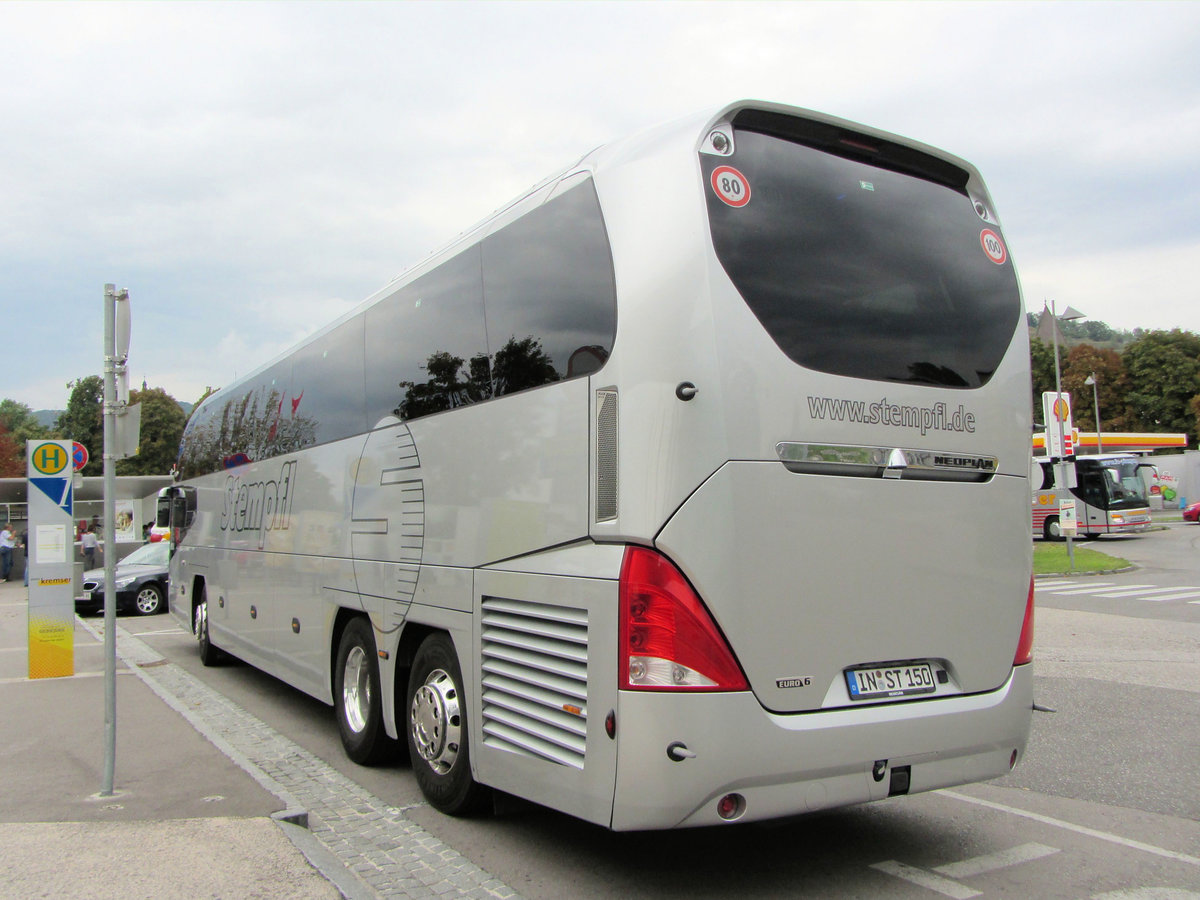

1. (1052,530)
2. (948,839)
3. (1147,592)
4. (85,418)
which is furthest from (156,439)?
(948,839)

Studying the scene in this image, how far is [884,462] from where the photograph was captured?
4.74 m

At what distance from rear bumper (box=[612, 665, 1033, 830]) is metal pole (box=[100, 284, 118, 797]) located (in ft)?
12.4

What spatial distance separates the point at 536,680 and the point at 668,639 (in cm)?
96

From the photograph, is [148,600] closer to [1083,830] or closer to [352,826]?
[352,826]

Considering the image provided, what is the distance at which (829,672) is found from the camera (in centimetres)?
450

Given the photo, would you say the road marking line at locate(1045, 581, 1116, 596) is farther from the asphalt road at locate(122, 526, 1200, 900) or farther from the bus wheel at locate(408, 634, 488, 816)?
the bus wheel at locate(408, 634, 488, 816)

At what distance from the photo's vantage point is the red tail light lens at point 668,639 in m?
4.19

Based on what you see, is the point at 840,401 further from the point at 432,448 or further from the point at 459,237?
the point at 459,237

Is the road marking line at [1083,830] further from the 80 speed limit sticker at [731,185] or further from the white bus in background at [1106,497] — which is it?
the white bus in background at [1106,497]

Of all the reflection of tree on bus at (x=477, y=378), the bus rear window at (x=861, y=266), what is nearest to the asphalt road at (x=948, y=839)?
the reflection of tree on bus at (x=477, y=378)

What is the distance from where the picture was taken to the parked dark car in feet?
72.6

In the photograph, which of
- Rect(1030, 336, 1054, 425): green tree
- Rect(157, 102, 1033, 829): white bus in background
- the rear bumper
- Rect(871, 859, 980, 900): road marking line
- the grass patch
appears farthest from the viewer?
Rect(1030, 336, 1054, 425): green tree

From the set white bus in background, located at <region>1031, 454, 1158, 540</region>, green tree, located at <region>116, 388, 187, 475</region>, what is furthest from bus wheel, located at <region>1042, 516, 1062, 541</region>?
green tree, located at <region>116, 388, 187, 475</region>

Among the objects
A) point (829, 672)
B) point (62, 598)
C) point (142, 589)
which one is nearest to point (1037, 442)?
point (142, 589)
